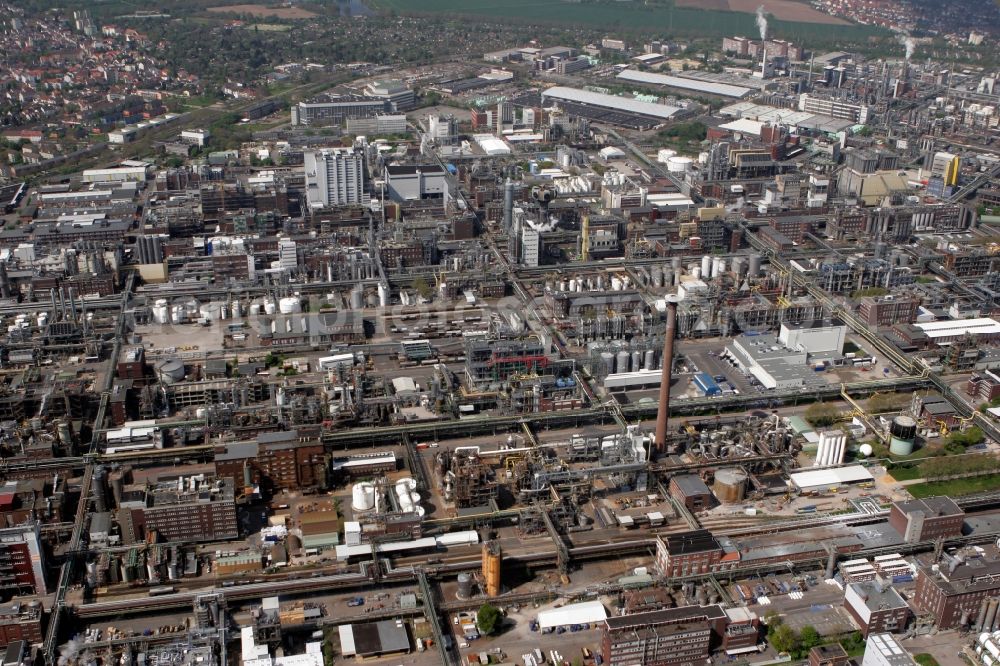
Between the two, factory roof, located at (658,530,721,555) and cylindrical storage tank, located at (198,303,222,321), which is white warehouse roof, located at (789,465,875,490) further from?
cylindrical storage tank, located at (198,303,222,321)

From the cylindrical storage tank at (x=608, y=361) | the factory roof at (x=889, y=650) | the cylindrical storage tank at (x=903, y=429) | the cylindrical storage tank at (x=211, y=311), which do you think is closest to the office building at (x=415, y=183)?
the cylindrical storage tank at (x=211, y=311)

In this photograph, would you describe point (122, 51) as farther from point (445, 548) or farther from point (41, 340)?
point (445, 548)

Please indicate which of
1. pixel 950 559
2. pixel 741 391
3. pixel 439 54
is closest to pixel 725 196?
pixel 741 391

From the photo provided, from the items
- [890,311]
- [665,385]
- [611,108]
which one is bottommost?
[890,311]

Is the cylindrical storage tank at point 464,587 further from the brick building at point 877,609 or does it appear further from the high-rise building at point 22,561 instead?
the high-rise building at point 22,561

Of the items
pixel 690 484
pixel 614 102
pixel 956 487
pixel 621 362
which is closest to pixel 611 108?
pixel 614 102

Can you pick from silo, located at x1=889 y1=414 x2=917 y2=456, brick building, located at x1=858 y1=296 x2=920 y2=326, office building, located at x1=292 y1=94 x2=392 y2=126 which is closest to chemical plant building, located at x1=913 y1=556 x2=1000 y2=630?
silo, located at x1=889 y1=414 x2=917 y2=456

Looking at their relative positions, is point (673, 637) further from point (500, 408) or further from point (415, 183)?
point (415, 183)
